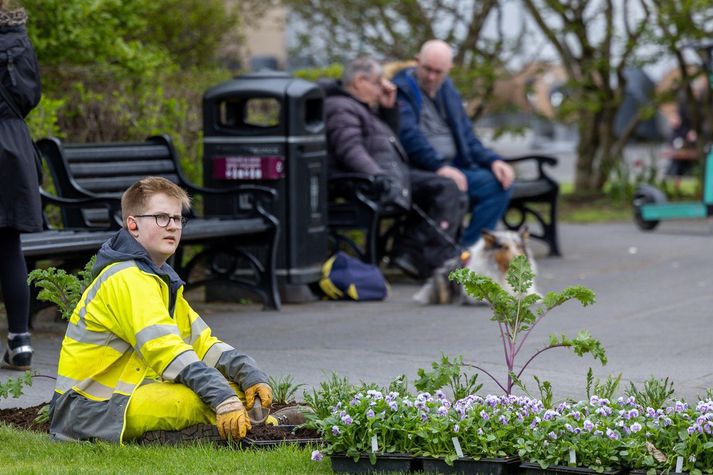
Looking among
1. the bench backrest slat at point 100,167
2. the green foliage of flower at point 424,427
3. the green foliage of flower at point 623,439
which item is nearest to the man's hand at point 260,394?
the green foliage of flower at point 424,427

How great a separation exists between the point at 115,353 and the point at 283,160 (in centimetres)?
466

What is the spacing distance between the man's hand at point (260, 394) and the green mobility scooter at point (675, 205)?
9633 millimetres

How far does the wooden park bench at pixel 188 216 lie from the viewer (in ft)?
29.0

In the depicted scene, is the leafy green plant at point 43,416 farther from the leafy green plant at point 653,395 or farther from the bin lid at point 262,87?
the bin lid at point 262,87

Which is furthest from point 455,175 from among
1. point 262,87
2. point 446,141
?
point 262,87

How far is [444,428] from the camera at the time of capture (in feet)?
15.6

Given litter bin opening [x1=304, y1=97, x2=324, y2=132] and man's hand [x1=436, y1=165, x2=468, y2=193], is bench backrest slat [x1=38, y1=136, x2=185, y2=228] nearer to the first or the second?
litter bin opening [x1=304, y1=97, x2=324, y2=132]

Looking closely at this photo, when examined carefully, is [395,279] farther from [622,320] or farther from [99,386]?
[99,386]

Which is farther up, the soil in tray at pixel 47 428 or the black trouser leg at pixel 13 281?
the black trouser leg at pixel 13 281

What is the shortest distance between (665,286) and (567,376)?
4.05 m

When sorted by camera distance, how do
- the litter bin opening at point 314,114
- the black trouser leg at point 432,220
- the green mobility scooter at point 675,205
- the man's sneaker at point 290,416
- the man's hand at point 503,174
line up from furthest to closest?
the green mobility scooter at point 675,205, the man's hand at point 503,174, the black trouser leg at point 432,220, the litter bin opening at point 314,114, the man's sneaker at point 290,416

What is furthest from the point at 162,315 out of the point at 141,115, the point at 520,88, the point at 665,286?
the point at 520,88

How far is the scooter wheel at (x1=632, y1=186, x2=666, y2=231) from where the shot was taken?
1479cm

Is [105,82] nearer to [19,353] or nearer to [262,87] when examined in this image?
[262,87]
